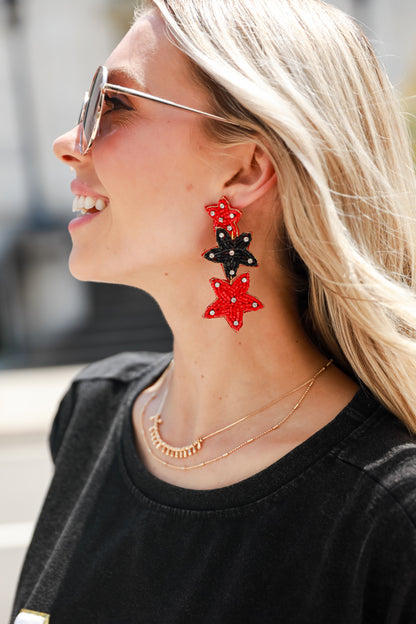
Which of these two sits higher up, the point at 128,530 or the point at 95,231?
the point at 95,231

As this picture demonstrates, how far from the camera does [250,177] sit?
1.38m

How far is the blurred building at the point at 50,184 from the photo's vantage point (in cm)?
717

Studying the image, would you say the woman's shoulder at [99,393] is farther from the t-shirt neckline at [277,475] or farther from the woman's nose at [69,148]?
the woman's nose at [69,148]

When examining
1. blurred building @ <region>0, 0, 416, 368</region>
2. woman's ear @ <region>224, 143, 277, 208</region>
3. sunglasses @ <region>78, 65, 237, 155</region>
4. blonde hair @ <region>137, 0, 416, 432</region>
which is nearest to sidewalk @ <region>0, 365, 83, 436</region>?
blurred building @ <region>0, 0, 416, 368</region>

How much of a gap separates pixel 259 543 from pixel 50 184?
7.38m

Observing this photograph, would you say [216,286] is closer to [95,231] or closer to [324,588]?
[95,231]

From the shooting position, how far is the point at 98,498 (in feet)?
4.95

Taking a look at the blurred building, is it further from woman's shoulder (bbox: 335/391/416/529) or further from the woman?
woman's shoulder (bbox: 335/391/416/529)

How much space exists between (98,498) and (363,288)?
76 centimetres

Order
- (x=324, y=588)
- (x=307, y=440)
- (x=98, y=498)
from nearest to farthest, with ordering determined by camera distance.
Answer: (x=324, y=588)
(x=307, y=440)
(x=98, y=498)

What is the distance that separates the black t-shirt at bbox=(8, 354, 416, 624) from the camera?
1.12 m

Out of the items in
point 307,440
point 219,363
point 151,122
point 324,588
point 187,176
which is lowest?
point 324,588

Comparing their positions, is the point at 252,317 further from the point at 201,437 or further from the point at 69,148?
the point at 69,148

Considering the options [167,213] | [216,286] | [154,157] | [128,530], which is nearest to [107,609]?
[128,530]
